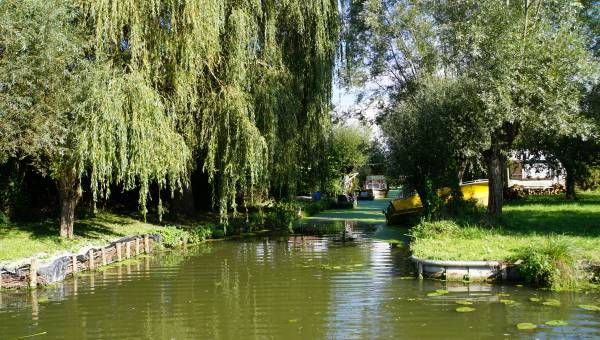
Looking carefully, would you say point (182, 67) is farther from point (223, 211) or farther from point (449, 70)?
point (449, 70)

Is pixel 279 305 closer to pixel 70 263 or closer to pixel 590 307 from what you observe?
pixel 590 307

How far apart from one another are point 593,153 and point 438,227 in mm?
14311

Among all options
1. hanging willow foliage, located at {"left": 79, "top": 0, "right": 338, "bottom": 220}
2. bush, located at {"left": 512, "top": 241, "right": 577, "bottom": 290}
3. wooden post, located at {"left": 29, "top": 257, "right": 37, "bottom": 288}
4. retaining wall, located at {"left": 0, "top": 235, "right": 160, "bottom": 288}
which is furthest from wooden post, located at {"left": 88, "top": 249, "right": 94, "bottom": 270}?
bush, located at {"left": 512, "top": 241, "right": 577, "bottom": 290}

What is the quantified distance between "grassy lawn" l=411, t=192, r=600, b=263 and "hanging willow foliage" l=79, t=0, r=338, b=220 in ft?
18.7

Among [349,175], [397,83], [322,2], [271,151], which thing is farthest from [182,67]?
[349,175]

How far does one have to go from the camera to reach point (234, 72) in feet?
56.3

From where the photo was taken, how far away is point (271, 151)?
17.6 metres

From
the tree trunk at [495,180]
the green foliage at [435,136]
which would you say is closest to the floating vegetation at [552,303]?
the green foliage at [435,136]

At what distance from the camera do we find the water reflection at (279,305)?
333 inches

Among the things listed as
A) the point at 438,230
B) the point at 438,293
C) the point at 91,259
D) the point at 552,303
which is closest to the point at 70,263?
the point at 91,259

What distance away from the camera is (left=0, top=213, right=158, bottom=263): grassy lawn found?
14453mm

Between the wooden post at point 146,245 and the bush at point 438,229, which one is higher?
the bush at point 438,229

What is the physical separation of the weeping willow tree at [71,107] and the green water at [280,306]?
308 centimetres

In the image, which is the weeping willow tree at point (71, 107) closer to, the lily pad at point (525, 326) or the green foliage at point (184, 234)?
the green foliage at point (184, 234)
